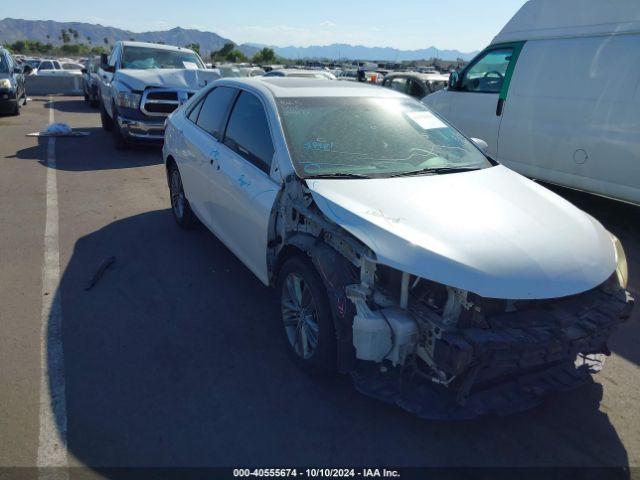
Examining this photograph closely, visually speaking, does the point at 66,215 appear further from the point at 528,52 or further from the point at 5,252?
the point at 528,52

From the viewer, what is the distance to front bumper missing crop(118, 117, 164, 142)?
953 cm

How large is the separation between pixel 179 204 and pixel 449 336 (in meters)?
3.98

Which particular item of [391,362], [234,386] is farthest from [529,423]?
[234,386]

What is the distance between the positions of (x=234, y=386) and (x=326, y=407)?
23.1 inches

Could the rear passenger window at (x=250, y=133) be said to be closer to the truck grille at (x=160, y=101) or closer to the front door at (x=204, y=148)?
the front door at (x=204, y=148)

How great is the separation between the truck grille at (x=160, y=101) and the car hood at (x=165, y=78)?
0.48ft

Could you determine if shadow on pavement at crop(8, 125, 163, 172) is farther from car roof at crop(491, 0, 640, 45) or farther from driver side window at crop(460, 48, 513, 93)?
car roof at crop(491, 0, 640, 45)

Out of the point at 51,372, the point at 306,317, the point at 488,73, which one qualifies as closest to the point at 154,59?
the point at 488,73

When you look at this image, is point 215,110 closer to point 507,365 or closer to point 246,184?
point 246,184

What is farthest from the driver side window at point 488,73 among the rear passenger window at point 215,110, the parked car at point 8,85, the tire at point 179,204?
the parked car at point 8,85

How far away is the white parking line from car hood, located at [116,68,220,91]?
5.09 metres

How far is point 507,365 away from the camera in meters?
2.44

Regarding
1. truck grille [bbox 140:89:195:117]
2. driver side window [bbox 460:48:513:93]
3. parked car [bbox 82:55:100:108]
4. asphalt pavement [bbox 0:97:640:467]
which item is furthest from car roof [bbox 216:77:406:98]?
parked car [bbox 82:55:100:108]

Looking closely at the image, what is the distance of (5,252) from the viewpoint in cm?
497
